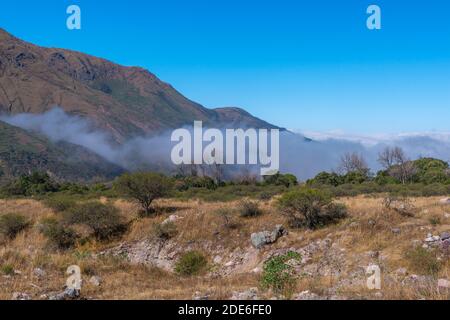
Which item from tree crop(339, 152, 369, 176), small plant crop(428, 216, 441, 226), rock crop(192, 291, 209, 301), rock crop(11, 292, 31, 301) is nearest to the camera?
rock crop(192, 291, 209, 301)

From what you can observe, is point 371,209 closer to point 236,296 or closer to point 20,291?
point 236,296

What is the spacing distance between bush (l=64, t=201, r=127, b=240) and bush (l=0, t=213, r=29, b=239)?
11.6 feet

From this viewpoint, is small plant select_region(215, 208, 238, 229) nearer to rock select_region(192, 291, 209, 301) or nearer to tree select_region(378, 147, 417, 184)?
rock select_region(192, 291, 209, 301)

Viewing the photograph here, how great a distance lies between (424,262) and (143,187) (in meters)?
18.4

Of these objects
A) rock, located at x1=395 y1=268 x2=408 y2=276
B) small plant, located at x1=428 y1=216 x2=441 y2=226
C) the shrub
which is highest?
small plant, located at x1=428 y1=216 x2=441 y2=226

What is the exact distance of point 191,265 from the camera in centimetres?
1961

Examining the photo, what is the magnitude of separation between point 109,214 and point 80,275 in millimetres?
13684

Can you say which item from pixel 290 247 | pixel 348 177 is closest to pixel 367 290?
pixel 290 247

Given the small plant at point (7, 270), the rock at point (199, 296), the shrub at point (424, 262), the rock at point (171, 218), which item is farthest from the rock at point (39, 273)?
the rock at point (171, 218)

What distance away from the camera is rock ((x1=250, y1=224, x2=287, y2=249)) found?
21297 mm

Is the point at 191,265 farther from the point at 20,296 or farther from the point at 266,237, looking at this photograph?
the point at 20,296

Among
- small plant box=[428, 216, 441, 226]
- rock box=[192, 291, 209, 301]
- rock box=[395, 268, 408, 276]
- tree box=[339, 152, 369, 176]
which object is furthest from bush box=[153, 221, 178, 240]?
tree box=[339, 152, 369, 176]

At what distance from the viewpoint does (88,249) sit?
23891 millimetres

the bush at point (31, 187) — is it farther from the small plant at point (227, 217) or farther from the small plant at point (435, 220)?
the small plant at point (435, 220)
